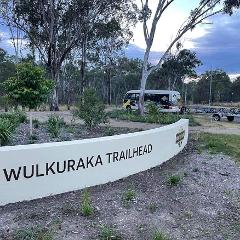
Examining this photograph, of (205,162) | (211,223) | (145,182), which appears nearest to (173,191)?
(145,182)

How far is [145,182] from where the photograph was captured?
9469 millimetres

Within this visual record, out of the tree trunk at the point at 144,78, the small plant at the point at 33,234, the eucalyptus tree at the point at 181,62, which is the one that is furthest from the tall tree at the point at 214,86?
the small plant at the point at 33,234

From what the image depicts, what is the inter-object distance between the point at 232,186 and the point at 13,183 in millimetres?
5015

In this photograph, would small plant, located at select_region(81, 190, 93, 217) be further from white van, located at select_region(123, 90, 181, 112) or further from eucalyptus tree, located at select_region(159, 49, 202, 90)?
eucalyptus tree, located at select_region(159, 49, 202, 90)

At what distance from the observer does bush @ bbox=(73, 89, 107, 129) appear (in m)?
16.2

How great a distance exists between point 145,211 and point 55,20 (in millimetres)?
29668

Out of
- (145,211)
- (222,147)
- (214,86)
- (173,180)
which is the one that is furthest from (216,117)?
(214,86)

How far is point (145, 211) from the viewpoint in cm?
778

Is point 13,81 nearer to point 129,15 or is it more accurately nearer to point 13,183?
point 13,183

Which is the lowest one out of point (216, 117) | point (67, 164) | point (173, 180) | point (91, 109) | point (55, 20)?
point (216, 117)

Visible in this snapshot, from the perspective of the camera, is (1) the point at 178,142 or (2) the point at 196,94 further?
(2) the point at 196,94

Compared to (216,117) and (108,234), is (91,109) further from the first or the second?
(216,117)

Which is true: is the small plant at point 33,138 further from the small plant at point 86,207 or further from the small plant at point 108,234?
the small plant at point 108,234

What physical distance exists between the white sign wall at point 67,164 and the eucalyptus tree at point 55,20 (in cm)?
2468
